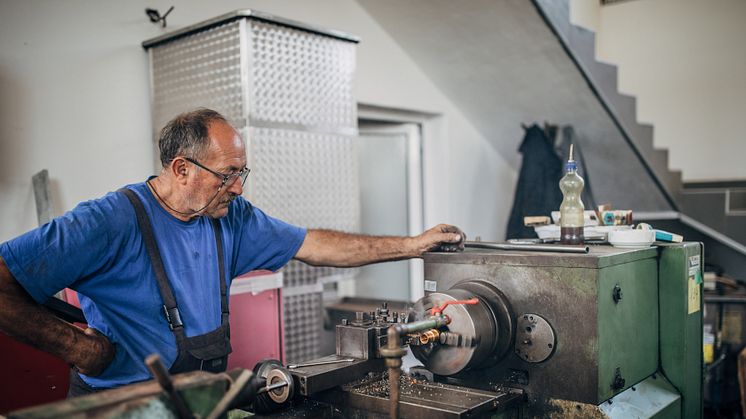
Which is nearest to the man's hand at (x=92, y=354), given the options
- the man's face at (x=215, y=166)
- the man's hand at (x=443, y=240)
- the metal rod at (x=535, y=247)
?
the man's face at (x=215, y=166)

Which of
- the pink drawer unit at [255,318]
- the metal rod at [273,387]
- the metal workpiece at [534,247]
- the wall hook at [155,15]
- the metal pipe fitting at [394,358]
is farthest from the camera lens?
the wall hook at [155,15]

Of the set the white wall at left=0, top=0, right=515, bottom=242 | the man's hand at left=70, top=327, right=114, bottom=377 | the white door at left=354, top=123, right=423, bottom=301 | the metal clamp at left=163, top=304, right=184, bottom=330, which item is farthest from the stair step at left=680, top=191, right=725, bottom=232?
the man's hand at left=70, top=327, right=114, bottom=377

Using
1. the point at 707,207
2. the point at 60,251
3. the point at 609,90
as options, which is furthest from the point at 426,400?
the point at 707,207

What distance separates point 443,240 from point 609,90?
257cm

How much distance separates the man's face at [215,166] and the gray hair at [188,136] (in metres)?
0.02

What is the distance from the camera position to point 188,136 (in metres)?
1.92

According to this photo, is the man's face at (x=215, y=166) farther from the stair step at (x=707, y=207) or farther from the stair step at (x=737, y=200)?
the stair step at (x=737, y=200)

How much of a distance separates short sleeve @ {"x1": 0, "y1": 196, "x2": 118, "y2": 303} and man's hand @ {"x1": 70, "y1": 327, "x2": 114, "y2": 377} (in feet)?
0.50

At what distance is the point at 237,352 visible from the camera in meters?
2.79

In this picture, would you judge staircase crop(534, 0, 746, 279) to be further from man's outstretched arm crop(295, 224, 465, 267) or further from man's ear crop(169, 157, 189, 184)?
man's ear crop(169, 157, 189, 184)

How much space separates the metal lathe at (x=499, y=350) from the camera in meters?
1.55

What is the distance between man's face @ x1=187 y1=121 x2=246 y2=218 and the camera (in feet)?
6.31

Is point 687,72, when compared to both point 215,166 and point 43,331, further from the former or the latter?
point 43,331

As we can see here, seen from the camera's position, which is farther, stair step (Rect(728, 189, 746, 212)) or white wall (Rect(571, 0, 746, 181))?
white wall (Rect(571, 0, 746, 181))
